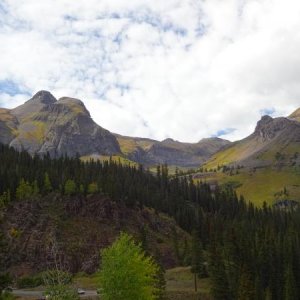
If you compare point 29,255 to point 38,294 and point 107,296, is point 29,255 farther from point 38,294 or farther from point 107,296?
point 107,296

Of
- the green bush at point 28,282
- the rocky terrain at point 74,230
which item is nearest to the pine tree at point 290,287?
the rocky terrain at point 74,230

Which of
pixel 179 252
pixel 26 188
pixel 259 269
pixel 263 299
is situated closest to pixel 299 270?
pixel 259 269

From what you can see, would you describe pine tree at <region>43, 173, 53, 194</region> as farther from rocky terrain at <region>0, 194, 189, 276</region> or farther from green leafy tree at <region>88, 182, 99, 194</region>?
green leafy tree at <region>88, 182, 99, 194</region>

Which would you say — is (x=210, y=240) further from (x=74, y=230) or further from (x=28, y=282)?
(x=28, y=282)

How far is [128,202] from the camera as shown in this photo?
184 metres

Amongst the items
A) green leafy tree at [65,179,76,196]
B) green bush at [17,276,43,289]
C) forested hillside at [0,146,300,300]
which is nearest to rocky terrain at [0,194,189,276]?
forested hillside at [0,146,300,300]

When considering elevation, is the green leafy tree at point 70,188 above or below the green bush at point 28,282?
above

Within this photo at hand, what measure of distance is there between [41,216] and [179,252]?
48414mm

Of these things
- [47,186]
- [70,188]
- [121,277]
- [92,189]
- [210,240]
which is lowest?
[121,277]

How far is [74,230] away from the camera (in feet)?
497

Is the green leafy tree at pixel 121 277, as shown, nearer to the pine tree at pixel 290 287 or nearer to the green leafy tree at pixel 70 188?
the pine tree at pixel 290 287

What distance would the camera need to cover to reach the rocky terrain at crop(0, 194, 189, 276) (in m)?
134

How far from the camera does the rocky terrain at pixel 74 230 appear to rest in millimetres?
134500

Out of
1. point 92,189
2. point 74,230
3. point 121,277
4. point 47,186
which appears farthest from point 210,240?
point 121,277
